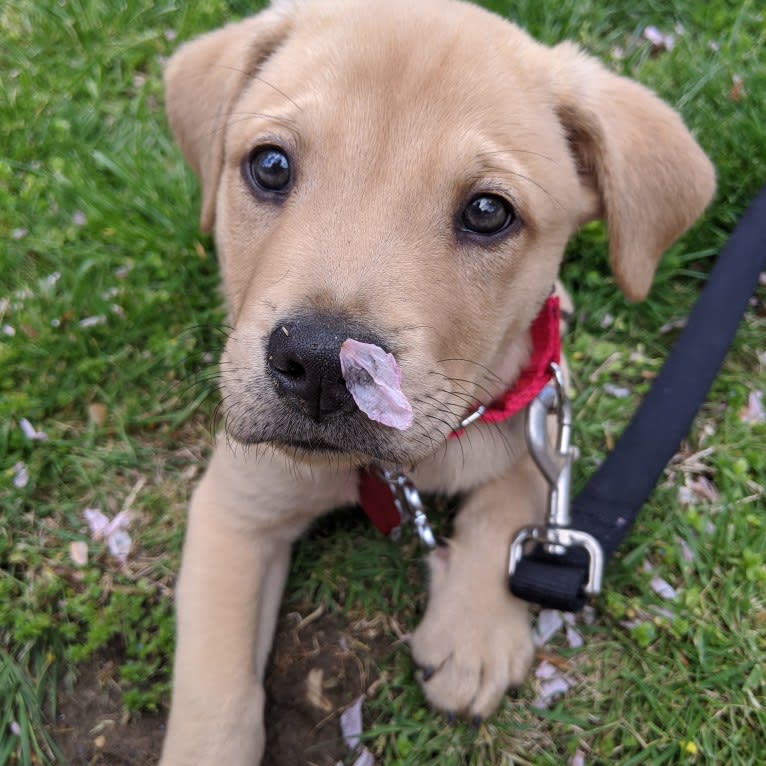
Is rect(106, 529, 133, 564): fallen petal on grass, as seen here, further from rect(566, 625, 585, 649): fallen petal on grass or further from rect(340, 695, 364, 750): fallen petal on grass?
rect(566, 625, 585, 649): fallen petal on grass

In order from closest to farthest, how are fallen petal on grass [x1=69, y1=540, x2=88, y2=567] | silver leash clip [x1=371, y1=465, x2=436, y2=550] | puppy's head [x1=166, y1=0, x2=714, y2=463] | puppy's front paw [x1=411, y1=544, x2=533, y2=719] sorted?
puppy's head [x1=166, y1=0, x2=714, y2=463] → silver leash clip [x1=371, y1=465, x2=436, y2=550] → puppy's front paw [x1=411, y1=544, x2=533, y2=719] → fallen petal on grass [x1=69, y1=540, x2=88, y2=567]

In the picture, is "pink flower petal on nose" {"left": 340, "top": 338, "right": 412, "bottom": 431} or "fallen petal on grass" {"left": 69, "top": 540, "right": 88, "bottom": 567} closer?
"pink flower petal on nose" {"left": 340, "top": 338, "right": 412, "bottom": 431}

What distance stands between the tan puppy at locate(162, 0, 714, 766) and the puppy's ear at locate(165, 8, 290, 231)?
0.5 inches

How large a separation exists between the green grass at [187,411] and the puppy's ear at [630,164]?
4.05 ft

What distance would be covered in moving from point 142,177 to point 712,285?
3.11 m

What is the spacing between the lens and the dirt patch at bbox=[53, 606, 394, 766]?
123 inches

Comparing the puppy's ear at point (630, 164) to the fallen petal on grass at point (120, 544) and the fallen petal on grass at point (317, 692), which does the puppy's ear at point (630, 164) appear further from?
the fallen petal on grass at point (120, 544)

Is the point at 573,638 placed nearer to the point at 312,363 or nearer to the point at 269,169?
the point at 312,363

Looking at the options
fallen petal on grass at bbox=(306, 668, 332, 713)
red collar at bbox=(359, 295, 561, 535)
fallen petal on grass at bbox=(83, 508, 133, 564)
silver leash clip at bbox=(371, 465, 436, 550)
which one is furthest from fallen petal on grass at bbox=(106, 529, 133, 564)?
silver leash clip at bbox=(371, 465, 436, 550)

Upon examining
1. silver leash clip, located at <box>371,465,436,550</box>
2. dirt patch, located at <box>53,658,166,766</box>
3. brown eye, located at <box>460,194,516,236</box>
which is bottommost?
dirt patch, located at <box>53,658,166,766</box>

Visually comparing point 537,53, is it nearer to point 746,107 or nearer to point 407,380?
point 407,380

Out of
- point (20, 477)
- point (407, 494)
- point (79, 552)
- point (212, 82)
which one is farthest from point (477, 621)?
point (212, 82)

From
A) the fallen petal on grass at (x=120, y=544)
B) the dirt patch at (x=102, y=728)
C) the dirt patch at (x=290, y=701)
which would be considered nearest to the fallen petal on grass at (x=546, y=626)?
the dirt patch at (x=290, y=701)

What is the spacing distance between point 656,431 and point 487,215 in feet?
4.65
